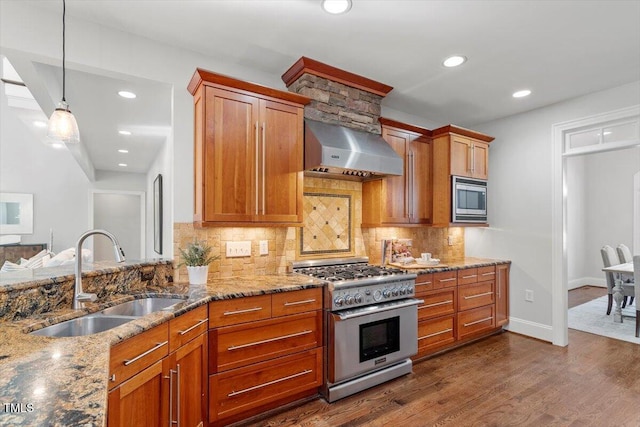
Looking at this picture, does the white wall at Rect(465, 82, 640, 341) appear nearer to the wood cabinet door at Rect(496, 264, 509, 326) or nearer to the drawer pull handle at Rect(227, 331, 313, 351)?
the wood cabinet door at Rect(496, 264, 509, 326)

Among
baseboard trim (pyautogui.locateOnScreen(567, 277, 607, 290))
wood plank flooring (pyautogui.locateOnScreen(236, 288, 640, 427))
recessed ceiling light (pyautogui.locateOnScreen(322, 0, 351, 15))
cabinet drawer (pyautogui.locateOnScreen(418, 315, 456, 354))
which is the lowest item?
wood plank flooring (pyautogui.locateOnScreen(236, 288, 640, 427))

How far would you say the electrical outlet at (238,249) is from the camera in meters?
2.70

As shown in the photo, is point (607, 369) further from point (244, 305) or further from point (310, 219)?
point (244, 305)

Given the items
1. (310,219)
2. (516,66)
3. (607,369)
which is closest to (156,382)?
(310,219)

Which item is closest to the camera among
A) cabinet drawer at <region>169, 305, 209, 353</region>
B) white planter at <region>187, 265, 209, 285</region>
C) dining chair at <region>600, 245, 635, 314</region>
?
cabinet drawer at <region>169, 305, 209, 353</region>

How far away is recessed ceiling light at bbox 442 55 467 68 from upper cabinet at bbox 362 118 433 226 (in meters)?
0.75

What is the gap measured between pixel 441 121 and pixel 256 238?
9.85 ft

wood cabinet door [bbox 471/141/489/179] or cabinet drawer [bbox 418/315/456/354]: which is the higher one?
wood cabinet door [bbox 471/141/489/179]

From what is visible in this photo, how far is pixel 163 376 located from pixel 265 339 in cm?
72

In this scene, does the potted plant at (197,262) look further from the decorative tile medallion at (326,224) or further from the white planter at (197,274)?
the decorative tile medallion at (326,224)

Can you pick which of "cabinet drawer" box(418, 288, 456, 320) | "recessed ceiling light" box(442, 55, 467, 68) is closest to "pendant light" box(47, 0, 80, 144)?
"recessed ceiling light" box(442, 55, 467, 68)

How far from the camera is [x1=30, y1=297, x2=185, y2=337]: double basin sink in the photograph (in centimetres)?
157

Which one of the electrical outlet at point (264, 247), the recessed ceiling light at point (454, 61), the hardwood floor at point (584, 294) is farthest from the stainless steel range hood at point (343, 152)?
the hardwood floor at point (584, 294)

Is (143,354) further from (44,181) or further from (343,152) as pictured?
(44,181)
